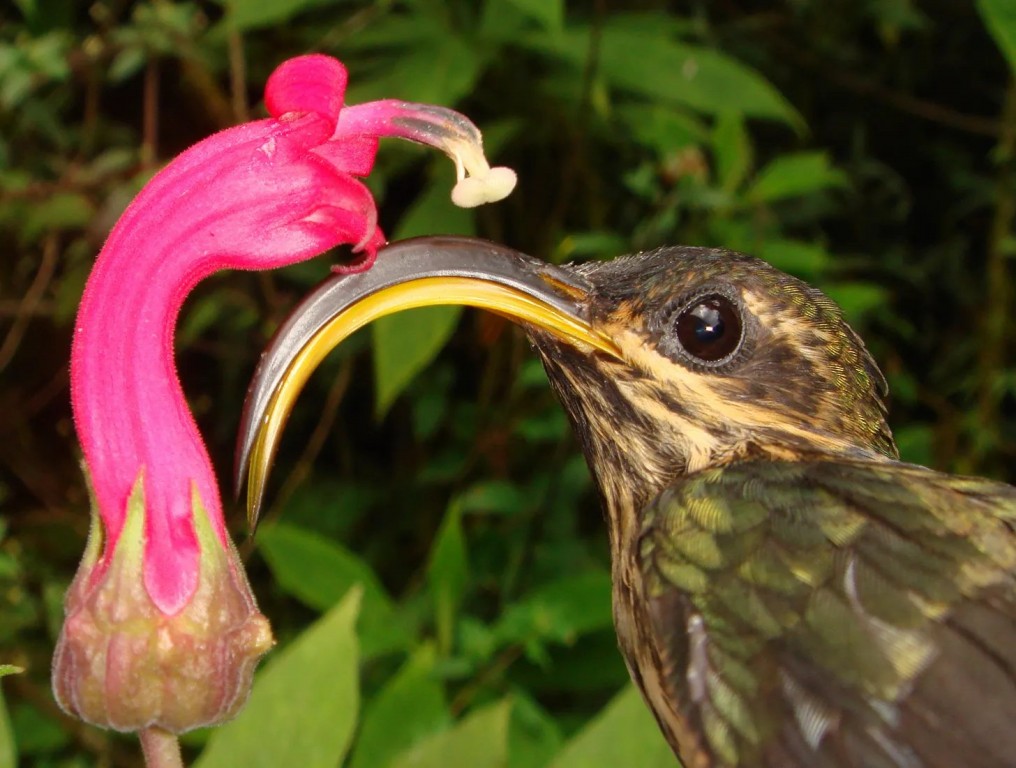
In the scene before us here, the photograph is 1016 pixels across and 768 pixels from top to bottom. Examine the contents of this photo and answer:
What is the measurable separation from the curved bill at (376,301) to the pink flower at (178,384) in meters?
0.02

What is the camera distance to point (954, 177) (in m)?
2.40

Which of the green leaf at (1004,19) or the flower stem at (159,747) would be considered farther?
the green leaf at (1004,19)

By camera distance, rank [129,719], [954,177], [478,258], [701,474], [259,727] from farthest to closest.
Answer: [954,177], [259,727], [701,474], [478,258], [129,719]

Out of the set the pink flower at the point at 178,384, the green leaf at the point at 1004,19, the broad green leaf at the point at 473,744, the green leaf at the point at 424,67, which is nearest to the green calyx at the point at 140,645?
the pink flower at the point at 178,384

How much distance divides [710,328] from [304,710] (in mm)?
505

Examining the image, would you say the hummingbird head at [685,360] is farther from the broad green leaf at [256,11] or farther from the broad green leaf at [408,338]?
the broad green leaf at [256,11]

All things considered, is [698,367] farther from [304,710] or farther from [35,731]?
[35,731]

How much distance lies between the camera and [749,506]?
82 cm

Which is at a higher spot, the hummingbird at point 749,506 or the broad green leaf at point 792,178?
the hummingbird at point 749,506

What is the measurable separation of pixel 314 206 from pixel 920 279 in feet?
6.63

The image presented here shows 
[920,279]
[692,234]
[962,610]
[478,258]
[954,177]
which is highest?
[478,258]

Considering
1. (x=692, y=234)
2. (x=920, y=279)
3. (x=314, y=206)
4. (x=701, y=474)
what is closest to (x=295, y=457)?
(x=692, y=234)

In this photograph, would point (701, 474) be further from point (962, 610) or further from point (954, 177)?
point (954, 177)

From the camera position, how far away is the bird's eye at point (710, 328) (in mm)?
851
